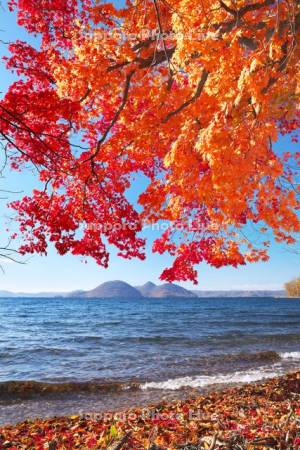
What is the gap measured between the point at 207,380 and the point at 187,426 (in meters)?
7.34

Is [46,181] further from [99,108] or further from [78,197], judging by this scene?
[99,108]

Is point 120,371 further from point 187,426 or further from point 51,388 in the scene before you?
point 187,426

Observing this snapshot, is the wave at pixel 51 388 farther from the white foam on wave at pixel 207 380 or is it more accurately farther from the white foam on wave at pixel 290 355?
the white foam on wave at pixel 290 355

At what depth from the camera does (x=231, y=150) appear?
6.71m

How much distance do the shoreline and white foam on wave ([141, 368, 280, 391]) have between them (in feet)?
6.14

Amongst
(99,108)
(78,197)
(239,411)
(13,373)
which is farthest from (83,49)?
(13,373)

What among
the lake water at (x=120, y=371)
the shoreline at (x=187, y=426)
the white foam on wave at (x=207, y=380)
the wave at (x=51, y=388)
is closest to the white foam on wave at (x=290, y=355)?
the lake water at (x=120, y=371)

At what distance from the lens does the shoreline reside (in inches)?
177

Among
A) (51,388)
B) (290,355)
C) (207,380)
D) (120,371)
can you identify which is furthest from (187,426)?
(290,355)

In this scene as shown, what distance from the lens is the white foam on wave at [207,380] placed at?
41.7 ft

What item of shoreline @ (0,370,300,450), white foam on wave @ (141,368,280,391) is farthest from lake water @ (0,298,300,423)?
shoreline @ (0,370,300,450)

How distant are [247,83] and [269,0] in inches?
97.0

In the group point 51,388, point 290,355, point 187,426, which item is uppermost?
point 187,426

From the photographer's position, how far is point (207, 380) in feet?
44.3
